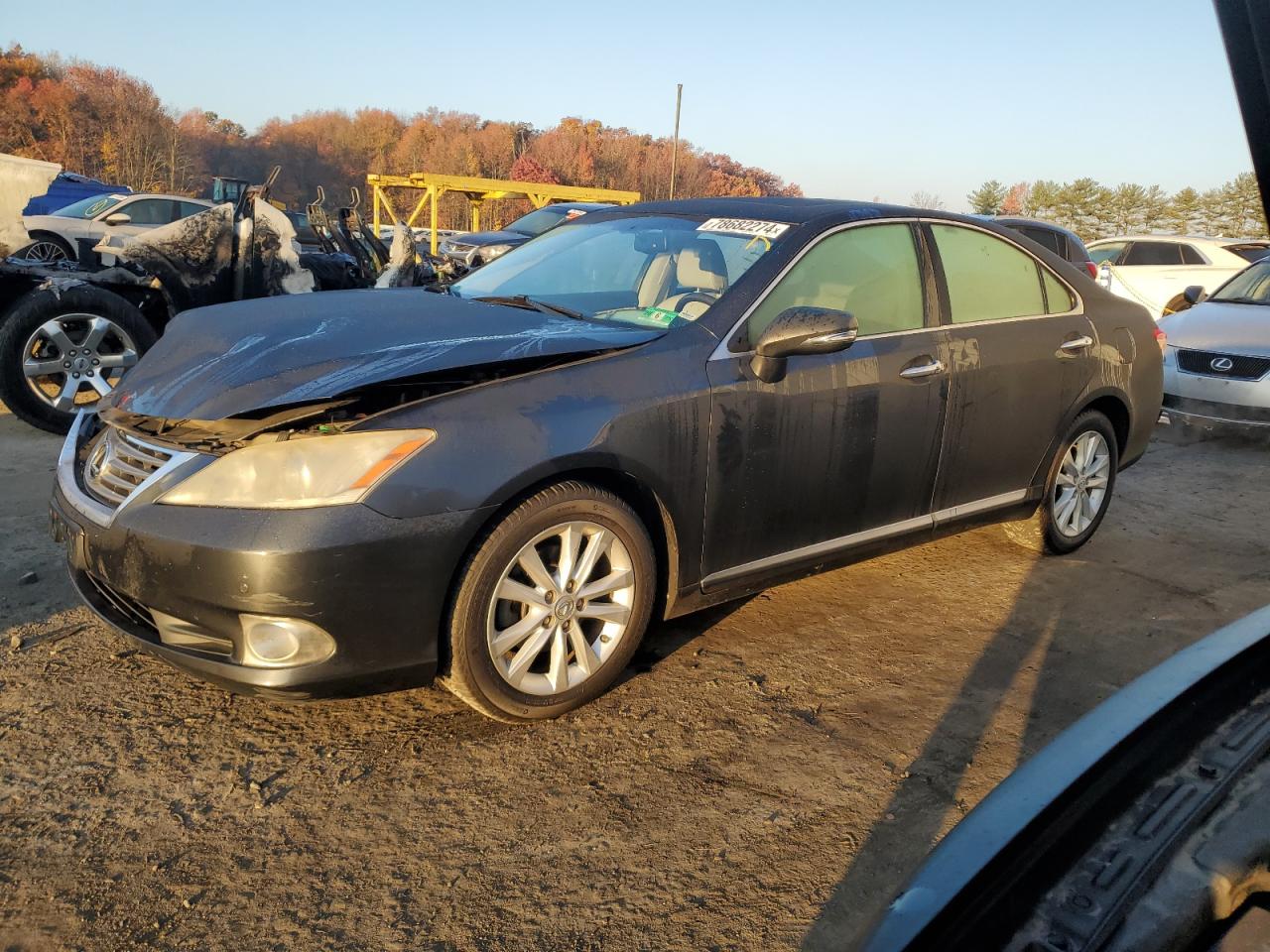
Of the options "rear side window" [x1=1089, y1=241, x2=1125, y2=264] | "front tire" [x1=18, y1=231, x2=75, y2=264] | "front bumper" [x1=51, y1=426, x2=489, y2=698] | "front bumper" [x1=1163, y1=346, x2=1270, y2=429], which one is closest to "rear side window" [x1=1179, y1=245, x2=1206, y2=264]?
"rear side window" [x1=1089, y1=241, x2=1125, y2=264]

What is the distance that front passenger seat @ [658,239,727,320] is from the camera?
11.1 ft

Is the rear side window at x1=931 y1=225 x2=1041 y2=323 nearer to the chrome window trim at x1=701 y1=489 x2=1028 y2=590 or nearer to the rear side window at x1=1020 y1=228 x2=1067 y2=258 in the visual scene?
the chrome window trim at x1=701 y1=489 x2=1028 y2=590

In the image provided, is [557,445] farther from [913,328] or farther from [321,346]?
[913,328]

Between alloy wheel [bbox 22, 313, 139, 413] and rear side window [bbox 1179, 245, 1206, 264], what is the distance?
14.4m

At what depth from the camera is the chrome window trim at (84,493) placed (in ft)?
8.65

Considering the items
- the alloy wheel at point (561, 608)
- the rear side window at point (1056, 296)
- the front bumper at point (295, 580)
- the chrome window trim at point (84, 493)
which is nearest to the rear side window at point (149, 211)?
the chrome window trim at point (84, 493)

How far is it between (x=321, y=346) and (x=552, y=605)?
1004 mm

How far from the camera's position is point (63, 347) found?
20.3 feet

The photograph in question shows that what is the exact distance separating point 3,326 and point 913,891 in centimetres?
657

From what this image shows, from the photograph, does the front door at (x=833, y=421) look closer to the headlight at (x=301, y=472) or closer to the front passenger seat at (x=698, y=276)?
the front passenger seat at (x=698, y=276)

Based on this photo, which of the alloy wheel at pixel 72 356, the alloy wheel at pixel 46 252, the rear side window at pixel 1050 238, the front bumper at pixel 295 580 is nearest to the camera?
the front bumper at pixel 295 580

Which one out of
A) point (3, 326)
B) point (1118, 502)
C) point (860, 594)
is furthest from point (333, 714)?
point (1118, 502)

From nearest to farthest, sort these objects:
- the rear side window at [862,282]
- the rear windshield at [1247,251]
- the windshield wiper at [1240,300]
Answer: the rear side window at [862,282], the windshield wiper at [1240,300], the rear windshield at [1247,251]

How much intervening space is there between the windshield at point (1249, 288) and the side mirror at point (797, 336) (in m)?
7.30
